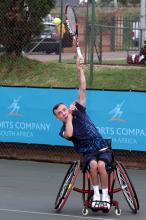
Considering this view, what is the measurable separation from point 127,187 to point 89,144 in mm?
717

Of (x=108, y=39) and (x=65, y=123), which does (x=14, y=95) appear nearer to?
(x=65, y=123)

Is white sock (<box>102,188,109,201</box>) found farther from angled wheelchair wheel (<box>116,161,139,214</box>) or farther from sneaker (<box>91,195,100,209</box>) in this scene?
angled wheelchair wheel (<box>116,161,139,214</box>)

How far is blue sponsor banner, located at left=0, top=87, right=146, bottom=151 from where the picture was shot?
1392 cm

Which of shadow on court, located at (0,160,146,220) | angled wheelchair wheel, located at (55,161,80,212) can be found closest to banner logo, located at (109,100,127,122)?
shadow on court, located at (0,160,146,220)

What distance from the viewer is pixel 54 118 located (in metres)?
14.5

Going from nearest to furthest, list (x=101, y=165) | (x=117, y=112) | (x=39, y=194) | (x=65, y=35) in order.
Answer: (x=101, y=165)
(x=39, y=194)
(x=117, y=112)
(x=65, y=35)

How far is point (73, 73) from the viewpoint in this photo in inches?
693

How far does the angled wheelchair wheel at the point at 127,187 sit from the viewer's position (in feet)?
30.3

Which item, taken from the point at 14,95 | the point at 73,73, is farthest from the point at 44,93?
the point at 73,73

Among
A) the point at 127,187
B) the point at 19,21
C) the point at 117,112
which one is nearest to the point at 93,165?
the point at 127,187

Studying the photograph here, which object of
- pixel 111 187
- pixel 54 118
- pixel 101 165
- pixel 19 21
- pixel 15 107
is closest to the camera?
pixel 101 165

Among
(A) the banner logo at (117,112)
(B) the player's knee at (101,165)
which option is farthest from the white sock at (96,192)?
(A) the banner logo at (117,112)

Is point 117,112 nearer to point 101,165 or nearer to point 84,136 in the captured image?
point 84,136

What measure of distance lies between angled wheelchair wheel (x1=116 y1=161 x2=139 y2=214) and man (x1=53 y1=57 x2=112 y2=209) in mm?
229
